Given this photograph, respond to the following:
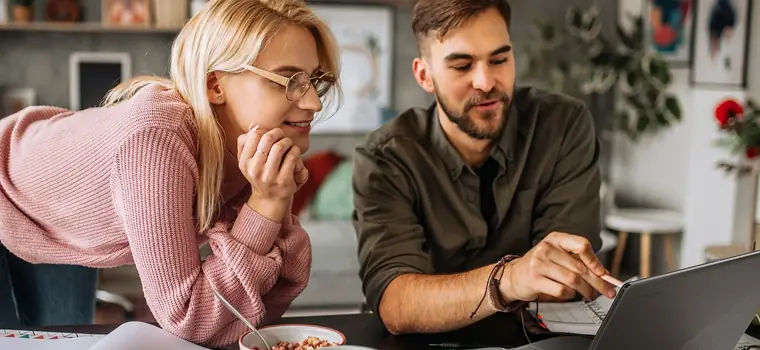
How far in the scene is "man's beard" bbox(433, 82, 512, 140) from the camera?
1521 millimetres

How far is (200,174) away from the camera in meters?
1.20

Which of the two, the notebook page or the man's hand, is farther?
the notebook page

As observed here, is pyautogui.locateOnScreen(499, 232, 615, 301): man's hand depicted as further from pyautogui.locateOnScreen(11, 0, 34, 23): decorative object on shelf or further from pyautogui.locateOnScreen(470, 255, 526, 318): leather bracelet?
pyautogui.locateOnScreen(11, 0, 34, 23): decorative object on shelf

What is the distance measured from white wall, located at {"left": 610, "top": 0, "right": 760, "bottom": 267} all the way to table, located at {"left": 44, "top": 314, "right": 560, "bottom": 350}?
2.04 metres

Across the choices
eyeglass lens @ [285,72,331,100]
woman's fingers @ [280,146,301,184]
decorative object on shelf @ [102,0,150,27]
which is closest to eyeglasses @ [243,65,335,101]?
eyeglass lens @ [285,72,331,100]

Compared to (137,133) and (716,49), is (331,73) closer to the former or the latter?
(137,133)

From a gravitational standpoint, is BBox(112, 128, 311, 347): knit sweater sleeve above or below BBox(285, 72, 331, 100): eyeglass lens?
below

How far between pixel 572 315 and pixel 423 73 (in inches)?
24.0

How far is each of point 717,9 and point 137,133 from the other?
10.3 ft

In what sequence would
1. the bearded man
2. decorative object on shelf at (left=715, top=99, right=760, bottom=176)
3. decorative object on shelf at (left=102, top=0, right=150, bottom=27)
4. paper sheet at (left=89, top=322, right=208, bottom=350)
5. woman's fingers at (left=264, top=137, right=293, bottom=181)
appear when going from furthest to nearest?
1. decorative object on shelf at (left=102, top=0, right=150, bottom=27)
2. decorative object on shelf at (left=715, top=99, right=760, bottom=176)
3. the bearded man
4. woman's fingers at (left=264, top=137, right=293, bottom=181)
5. paper sheet at (left=89, top=322, right=208, bottom=350)

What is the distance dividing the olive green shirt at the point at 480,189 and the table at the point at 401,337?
242 millimetres

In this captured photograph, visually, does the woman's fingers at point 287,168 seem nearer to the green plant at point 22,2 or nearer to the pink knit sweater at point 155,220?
the pink knit sweater at point 155,220

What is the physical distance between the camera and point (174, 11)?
3939 millimetres

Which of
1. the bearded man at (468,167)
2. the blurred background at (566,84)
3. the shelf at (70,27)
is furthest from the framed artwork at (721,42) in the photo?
the shelf at (70,27)
